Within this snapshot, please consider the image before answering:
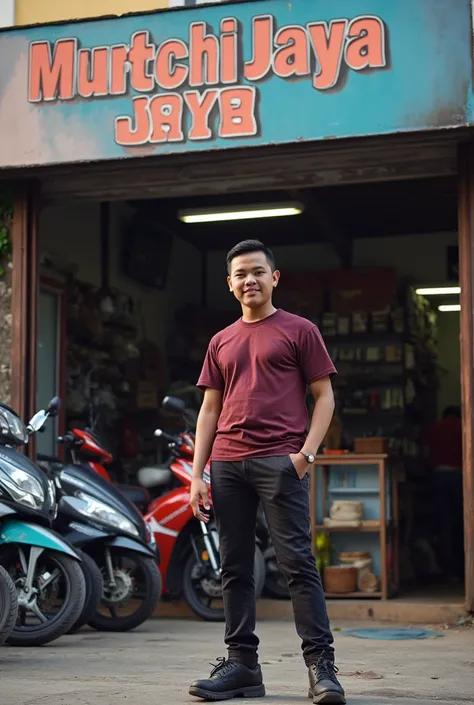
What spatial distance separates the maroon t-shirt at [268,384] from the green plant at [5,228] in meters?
4.12

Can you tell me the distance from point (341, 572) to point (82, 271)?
11.9 feet

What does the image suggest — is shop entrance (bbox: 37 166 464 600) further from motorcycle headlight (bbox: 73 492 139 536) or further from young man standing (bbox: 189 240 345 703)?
young man standing (bbox: 189 240 345 703)

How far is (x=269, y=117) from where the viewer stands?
7.18 m

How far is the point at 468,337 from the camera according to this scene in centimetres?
713

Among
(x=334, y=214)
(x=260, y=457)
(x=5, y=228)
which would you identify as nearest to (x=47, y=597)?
(x=260, y=457)

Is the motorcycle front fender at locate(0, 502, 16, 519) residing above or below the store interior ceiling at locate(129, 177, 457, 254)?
below

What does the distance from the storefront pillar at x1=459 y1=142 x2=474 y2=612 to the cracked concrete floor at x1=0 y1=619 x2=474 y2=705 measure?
0.56 m

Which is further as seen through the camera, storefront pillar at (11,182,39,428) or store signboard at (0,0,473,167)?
storefront pillar at (11,182,39,428)

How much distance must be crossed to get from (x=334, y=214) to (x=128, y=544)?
19.9 ft

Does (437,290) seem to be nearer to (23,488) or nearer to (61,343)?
(61,343)

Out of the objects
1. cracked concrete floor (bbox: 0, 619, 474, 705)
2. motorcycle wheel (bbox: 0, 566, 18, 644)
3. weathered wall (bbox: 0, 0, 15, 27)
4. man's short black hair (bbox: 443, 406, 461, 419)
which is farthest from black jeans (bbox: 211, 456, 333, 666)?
man's short black hair (bbox: 443, 406, 461, 419)

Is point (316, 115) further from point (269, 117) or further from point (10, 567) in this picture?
point (10, 567)

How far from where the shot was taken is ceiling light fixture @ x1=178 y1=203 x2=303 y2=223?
1024cm

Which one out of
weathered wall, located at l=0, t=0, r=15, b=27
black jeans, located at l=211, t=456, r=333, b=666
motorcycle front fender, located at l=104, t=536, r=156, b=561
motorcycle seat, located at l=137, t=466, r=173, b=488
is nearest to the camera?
black jeans, located at l=211, t=456, r=333, b=666
